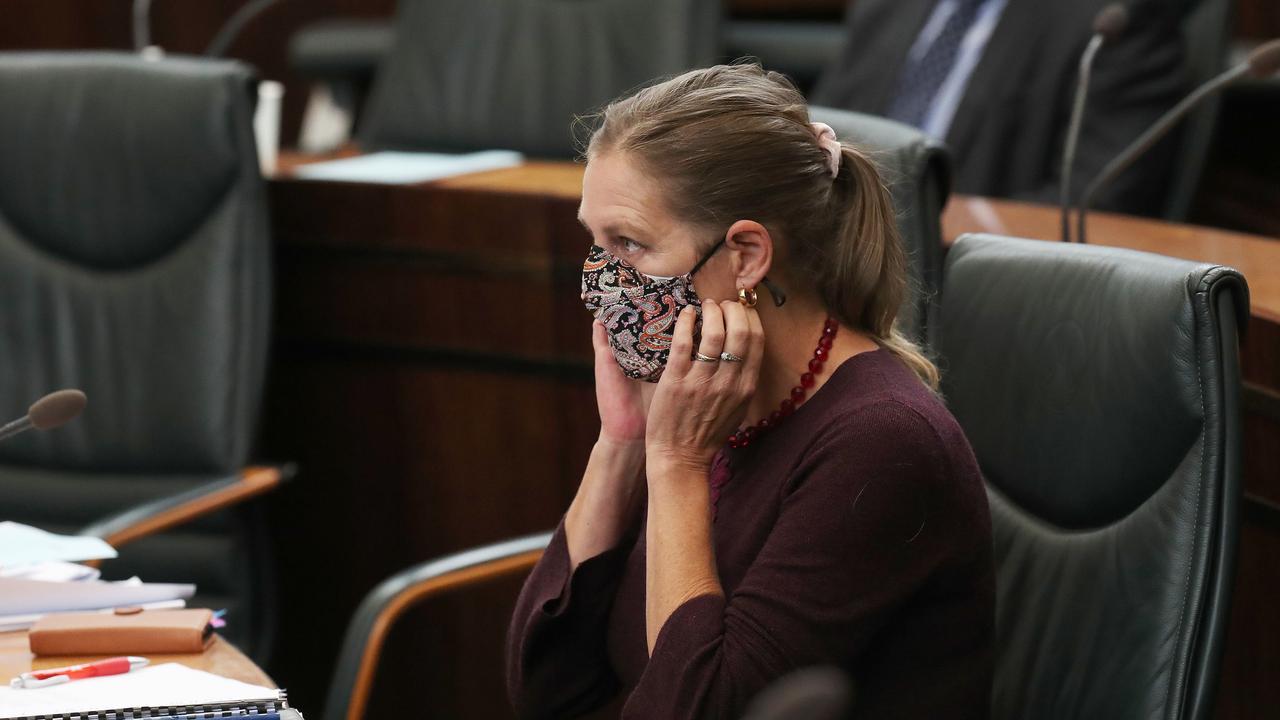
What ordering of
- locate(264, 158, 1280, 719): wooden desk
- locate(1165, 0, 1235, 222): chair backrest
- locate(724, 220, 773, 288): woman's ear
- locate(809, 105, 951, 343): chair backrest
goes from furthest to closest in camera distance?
1. locate(1165, 0, 1235, 222): chair backrest
2. locate(264, 158, 1280, 719): wooden desk
3. locate(809, 105, 951, 343): chair backrest
4. locate(724, 220, 773, 288): woman's ear

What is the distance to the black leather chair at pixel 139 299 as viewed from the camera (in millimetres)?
2139

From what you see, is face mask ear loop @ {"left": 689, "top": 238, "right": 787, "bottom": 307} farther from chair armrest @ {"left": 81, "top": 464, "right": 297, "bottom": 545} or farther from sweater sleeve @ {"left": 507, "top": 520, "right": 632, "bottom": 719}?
chair armrest @ {"left": 81, "top": 464, "right": 297, "bottom": 545}

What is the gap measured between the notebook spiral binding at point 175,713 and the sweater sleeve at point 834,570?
0.30 m

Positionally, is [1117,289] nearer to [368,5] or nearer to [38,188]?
[38,188]

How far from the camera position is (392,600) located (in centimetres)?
155

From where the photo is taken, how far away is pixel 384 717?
94.7 inches

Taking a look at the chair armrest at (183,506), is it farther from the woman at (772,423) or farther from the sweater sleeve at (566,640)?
the woman at (772,423)

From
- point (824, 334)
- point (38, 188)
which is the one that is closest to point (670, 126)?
point (824, 334)

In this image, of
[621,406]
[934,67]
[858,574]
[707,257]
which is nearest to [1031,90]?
[934,67]

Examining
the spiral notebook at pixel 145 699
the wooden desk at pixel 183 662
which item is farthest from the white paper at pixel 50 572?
the spiral notebook at pixel 145 699

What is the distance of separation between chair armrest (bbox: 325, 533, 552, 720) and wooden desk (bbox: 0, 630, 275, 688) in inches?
9.7

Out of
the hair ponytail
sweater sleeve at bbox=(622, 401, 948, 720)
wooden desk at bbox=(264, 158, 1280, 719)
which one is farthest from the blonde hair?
wooden desk at bbox=(264, 158, 1280, 719)

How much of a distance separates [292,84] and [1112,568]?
350 cm

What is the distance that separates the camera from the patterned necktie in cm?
260
